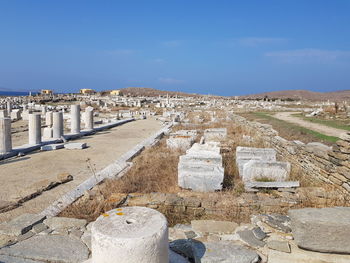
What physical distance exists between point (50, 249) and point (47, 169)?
16.2 feet

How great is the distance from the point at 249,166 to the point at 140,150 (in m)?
4.77

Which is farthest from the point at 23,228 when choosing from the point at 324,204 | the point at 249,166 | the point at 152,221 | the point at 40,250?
the point at 324,204

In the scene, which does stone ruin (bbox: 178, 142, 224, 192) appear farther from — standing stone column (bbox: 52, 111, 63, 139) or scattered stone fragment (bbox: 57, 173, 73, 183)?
standing stone column (bbox: 52, 111, 63, 139)

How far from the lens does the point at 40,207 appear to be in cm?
529

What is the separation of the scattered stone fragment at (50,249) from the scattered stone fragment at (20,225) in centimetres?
25

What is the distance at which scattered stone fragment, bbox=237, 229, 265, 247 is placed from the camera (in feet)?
12.6

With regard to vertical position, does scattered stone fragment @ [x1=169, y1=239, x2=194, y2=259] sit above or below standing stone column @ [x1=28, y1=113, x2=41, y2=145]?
below

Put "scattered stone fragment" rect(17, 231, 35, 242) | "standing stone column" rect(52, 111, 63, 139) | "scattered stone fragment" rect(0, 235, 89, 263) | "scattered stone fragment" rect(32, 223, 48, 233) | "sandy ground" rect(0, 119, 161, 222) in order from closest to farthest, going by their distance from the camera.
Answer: "scattered stone fragment" rect(0, 235, 89, 263) → "scattered stone fragment" rect(17, 231, 35, 242) → "scattered stone fragment" rect(32, 223, 48, 233) → "sandy ground" rect(0, 119, 161, 222) → "standing stone column" rect(52, 111, 63, 139)

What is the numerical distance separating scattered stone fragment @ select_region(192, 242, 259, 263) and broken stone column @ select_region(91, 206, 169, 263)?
72 cm

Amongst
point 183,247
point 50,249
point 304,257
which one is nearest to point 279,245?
point 304,257

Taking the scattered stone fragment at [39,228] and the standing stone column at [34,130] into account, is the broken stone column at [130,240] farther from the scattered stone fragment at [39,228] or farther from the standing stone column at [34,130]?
the standing stone column at [34,130]

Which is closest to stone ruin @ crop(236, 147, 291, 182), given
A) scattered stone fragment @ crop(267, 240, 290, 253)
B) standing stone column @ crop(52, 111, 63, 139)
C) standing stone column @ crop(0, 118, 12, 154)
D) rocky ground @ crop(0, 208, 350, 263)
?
rocky ground @ crop(0, 208, 350, 263)

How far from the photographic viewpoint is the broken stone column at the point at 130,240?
2635 millimetres

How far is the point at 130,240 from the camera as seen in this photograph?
2631mm
